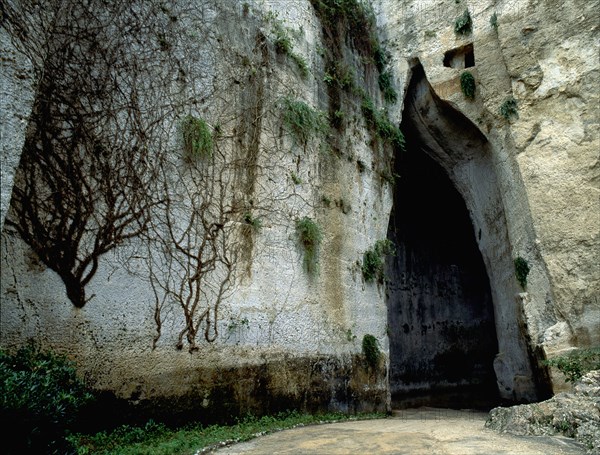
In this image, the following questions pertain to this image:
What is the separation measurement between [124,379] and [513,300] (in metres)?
8.61

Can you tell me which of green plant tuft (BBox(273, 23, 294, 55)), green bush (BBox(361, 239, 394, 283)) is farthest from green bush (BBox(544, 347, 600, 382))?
green plant tuft (BBox(273, 23, 294, 55))

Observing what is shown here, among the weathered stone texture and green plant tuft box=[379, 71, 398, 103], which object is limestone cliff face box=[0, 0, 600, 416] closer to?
green plant tuft box=[379, 71, 398, 103]

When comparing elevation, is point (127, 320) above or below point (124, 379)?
above

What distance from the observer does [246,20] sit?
9.77 meters

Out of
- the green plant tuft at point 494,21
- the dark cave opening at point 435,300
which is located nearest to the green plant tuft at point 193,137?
the green plant tuft at point 494,21

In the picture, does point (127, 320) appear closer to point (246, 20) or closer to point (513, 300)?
point (246, 20)

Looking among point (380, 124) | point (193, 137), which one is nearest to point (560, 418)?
point (193, 137)

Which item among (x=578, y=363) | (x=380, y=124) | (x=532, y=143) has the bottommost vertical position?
(x=578, y=363)

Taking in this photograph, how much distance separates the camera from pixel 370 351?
1020 centimetres

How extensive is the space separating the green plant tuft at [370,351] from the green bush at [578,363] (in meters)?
3.35

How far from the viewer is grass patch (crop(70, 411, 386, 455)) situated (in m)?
5.60

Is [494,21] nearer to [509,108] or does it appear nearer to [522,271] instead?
[509,108]

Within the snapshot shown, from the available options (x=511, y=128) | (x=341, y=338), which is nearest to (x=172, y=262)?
(x=341, y=338)

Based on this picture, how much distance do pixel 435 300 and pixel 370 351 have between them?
683 centimetres
